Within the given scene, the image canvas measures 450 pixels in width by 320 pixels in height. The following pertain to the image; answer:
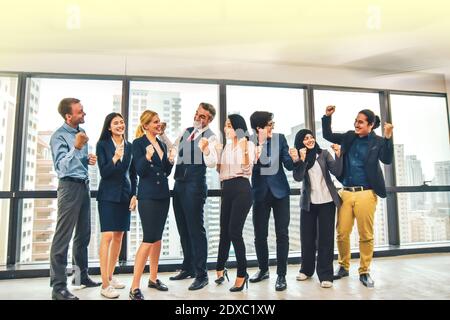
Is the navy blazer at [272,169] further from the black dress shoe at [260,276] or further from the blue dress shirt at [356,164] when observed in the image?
the black dress shoe at [260,276]

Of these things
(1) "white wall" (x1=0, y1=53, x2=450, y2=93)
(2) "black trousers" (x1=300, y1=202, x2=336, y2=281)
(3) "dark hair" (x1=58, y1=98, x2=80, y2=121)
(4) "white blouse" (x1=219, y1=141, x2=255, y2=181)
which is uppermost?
(1) "white wall" (x1=0, y1=53, x2=450, y2=93)

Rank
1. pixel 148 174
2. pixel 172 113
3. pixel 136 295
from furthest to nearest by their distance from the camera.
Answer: pixel 172 113 → pixel 148 174 → pixel 136 295

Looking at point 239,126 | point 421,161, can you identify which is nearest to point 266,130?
point 239,126

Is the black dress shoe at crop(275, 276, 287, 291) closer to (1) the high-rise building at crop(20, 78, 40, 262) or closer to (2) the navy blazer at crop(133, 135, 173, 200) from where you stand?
(2) the navy blazer at crop(133, 135, 173, 200)

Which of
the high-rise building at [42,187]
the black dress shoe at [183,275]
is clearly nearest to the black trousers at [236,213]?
the black dress shoe at [183,275]

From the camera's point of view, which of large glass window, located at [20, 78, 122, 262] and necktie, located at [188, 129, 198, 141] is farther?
large glass window, located at [20, 78, 122, 262]

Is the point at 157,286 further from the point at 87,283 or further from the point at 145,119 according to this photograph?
the point at 145,119

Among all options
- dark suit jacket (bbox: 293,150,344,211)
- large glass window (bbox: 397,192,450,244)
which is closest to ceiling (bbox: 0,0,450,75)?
dark suit jacket (bbox: 293,150,344,211)

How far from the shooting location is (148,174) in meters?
1.63

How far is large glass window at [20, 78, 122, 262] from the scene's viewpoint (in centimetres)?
218

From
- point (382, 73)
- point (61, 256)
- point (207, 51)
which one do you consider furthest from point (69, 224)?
point (382, 73)

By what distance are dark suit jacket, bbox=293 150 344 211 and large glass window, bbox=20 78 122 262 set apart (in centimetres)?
157

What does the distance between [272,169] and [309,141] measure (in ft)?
1.08

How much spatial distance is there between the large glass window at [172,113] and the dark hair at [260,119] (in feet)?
1.56
